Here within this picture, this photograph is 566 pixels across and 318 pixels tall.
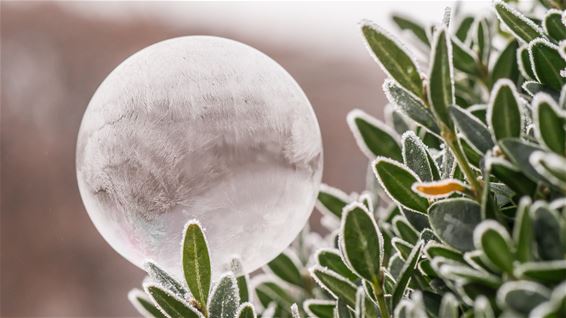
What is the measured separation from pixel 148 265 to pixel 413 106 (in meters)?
0.40

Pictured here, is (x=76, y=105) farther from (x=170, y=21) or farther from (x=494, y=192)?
(x=494, y=192)

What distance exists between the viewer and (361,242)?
31.6 inches

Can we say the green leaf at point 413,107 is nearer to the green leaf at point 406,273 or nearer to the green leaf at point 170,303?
the green leaf at point 406,273

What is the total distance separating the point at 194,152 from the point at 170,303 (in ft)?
0.72

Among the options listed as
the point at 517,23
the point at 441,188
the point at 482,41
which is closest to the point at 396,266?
the point at 441,188

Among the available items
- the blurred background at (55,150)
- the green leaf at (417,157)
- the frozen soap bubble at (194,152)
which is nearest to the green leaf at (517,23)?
the green leaf at (417,157)

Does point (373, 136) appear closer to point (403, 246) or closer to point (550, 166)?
point (403, 246)

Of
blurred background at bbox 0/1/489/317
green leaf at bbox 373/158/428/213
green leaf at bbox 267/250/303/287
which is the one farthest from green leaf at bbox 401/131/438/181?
blurred background at bbox 0/1/489/317

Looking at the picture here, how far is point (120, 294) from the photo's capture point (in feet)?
31.1

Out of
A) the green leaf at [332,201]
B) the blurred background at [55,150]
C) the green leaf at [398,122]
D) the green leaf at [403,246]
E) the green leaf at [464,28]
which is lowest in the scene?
the green leaf at [403,246]

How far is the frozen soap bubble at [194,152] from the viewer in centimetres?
95

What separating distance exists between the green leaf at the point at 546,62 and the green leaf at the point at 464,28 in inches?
23.3

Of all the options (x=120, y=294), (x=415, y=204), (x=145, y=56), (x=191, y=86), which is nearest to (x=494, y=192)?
(x=415, y=204)

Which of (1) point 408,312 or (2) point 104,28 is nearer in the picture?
(1) point 408,312
